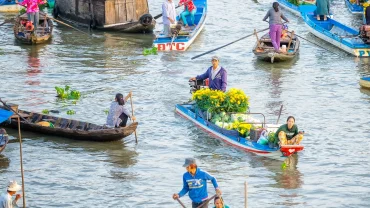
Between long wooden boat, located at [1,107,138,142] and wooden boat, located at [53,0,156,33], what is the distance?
491 inches

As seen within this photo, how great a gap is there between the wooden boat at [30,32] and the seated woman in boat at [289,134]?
1570 centimetres

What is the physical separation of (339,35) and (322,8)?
207 cm

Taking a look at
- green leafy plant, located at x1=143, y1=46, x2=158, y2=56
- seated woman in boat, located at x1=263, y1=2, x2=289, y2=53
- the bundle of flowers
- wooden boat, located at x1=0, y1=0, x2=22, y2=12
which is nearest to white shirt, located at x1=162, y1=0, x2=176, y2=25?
green leafy plant, located at x1=143, y1=46, x2=158, y2=56

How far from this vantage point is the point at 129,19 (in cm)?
3747

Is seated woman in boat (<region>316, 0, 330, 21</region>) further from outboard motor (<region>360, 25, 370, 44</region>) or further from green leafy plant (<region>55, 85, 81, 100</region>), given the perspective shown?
green leafy plant (<region>55, 85, 81, 100</region>)

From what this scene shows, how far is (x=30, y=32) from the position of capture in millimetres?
35156

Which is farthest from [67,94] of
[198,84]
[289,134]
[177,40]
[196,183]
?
[196,183]

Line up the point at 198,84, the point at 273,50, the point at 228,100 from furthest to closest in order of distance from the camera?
the point at 273,50 → the point at 198,84 → the point at 228,100

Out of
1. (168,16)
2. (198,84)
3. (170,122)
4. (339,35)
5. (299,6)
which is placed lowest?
(170,122)

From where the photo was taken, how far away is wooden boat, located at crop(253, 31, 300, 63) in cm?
3186

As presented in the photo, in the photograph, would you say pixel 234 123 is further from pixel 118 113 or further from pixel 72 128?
pixel 72 128

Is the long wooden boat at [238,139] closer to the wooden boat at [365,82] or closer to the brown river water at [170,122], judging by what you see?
the brown river water at [170,122]

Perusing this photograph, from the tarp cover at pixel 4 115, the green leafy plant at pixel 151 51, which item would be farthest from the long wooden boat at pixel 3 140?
the green leafy plant at pixel 151 51

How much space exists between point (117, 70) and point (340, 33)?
28.4 ft
